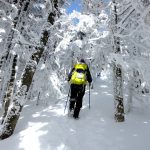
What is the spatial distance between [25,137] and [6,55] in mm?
6652

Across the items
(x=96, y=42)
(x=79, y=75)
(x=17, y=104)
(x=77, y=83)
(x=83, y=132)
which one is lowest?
(x=83, y=132)

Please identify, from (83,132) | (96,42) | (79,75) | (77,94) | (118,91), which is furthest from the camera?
(96,42)

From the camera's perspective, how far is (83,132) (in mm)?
9547

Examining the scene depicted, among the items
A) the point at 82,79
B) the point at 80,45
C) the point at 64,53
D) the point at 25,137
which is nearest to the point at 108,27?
the point at 82,79

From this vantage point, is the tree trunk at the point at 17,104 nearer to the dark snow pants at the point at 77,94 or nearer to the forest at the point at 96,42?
the forest at the point at 96,42

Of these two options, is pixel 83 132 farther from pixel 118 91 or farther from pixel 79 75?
pixel 79 75

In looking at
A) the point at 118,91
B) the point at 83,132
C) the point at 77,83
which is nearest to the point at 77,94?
the point at 77,83

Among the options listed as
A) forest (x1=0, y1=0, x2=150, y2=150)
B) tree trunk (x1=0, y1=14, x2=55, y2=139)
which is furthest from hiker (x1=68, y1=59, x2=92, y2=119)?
tree trunk (x1=0, y1=14, x2=55, y2=139)

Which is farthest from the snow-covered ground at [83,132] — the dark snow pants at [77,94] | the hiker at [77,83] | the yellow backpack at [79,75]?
the yellow backpack at [79,75]

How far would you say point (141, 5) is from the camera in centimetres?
806

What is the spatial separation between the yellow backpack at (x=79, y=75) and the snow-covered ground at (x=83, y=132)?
1431mm

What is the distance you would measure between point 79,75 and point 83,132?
2.37 meters

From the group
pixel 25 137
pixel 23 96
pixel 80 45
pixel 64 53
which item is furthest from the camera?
pixel 64 53

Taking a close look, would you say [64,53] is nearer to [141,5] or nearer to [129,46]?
[129,46]
